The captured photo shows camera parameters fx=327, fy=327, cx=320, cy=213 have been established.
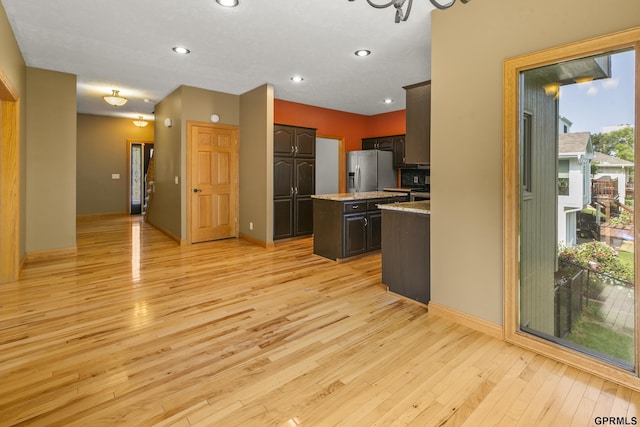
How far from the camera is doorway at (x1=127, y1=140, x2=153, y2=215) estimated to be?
920 cm

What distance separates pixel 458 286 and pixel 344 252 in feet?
6.54

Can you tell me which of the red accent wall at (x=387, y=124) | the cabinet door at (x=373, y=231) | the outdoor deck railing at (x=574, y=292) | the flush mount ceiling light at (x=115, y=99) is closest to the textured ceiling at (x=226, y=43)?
the flush mount ceiling light at (x=115, y=99)

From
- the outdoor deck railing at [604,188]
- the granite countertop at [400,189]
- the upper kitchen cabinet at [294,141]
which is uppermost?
the upper kitchen cabinet at [294,141]

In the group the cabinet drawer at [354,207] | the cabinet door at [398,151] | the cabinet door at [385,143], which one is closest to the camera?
the cabinet drawer at [354,207]

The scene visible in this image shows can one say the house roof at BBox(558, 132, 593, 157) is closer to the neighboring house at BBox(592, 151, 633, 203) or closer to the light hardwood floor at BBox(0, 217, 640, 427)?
the neighboring house at BBox(592, 151, 633, 203)

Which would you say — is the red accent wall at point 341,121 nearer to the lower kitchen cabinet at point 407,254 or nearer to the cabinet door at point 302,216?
the cabinet door at point 302,216

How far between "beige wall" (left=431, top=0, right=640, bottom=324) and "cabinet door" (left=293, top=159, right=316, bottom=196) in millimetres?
3434

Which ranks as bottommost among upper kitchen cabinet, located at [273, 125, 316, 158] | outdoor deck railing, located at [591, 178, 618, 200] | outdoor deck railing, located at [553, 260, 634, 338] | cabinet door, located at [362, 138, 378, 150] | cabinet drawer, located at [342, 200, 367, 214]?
outdoor deck railing, located at [553, 260, 634, 338]

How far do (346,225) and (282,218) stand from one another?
163 cm

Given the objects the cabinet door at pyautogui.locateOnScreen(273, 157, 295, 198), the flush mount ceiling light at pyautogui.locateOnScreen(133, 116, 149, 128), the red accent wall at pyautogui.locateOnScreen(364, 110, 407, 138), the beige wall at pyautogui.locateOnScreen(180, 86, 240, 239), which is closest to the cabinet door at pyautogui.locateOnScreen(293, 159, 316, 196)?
the cabinet door at pyautogui.locateOnScreen(273, 157, 295, 198)

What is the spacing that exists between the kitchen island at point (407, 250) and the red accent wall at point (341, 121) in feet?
12.4

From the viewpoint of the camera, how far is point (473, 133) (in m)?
2.48

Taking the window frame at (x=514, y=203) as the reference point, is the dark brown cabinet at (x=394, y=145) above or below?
→ above

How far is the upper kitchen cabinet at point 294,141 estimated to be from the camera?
221 inches
